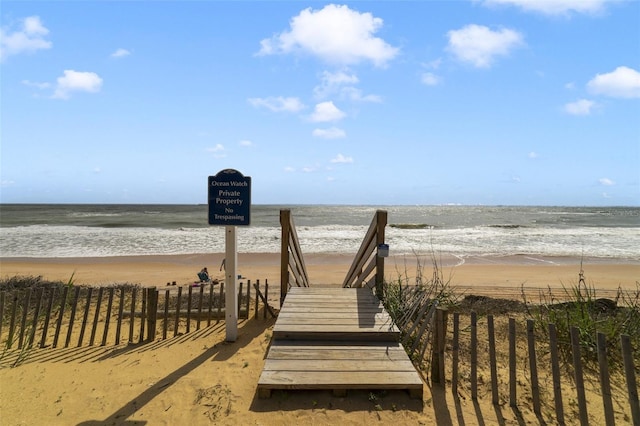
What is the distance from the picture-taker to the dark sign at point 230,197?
4742 millimetres

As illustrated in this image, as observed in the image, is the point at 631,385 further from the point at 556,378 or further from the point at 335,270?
the point at 335,270

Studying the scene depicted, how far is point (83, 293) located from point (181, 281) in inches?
153

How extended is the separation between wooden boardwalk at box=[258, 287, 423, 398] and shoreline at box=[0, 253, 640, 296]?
557 centimetres

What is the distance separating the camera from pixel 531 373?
Result: 128 inches

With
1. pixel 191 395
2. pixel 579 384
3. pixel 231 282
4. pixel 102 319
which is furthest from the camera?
pixel 102 319

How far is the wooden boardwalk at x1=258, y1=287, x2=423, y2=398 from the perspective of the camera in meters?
3.27

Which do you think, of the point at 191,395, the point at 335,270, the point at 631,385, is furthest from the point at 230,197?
the point at 335,270

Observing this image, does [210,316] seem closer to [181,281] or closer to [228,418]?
[228,418]

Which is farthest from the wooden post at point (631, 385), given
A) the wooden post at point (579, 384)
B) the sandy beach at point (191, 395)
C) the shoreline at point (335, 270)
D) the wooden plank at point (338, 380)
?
the shoreline at point (335, 270)

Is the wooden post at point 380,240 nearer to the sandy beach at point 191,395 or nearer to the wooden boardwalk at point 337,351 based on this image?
the wooden boardwalk at point 337,351

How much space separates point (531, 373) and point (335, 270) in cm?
1147

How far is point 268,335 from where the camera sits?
208 inches

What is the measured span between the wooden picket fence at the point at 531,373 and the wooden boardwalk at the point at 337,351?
43 centimetres

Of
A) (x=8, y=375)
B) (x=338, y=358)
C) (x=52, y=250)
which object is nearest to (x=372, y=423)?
(x=338, y=358)
